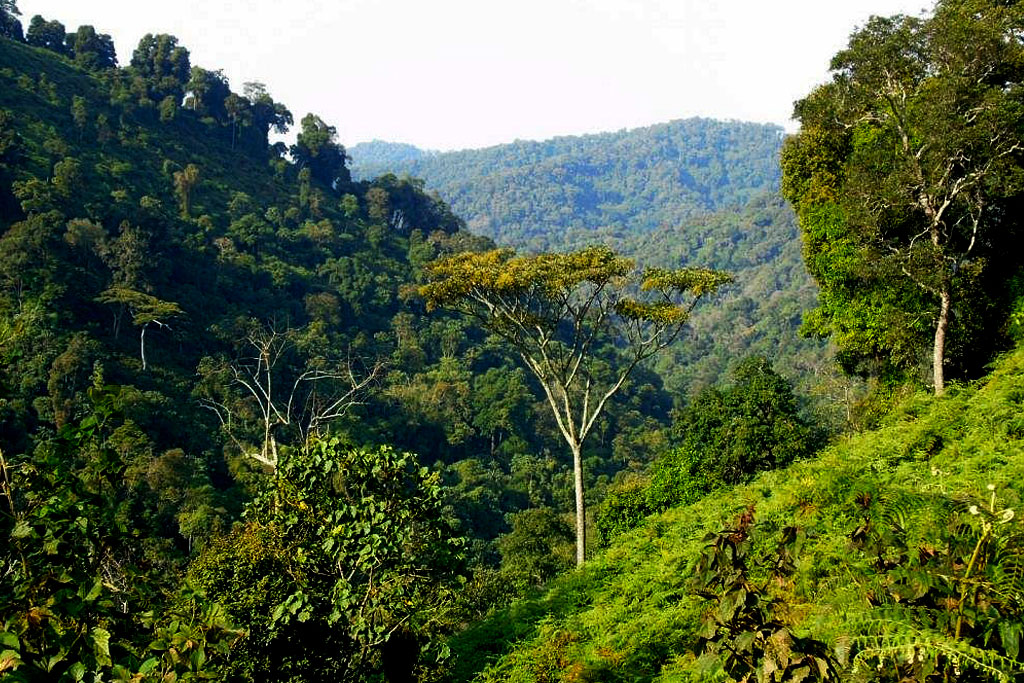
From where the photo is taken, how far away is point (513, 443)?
170 feet

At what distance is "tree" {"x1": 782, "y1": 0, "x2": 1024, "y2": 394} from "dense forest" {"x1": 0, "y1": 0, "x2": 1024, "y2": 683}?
0.07 meters

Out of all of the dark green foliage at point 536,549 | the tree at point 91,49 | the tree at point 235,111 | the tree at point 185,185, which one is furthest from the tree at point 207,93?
the dark green foliage at point 536,549

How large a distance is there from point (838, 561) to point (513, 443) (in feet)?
151

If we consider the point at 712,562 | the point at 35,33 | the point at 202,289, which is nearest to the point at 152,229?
the point at 202,289

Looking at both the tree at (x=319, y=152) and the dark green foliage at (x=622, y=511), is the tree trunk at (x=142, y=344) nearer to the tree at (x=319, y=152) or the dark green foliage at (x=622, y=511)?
the dark green foliage at (x=622, y=511)

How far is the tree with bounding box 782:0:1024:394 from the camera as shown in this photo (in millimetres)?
13312

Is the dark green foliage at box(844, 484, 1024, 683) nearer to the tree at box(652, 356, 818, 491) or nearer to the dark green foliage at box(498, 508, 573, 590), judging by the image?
the tree at box(652, 356, 818, 491)

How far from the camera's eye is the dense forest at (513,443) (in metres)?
2.95

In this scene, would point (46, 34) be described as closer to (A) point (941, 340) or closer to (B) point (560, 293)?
(B) point (560, 293)

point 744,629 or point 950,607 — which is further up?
point 950,607

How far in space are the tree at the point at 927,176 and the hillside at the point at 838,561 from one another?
1923 millimetres

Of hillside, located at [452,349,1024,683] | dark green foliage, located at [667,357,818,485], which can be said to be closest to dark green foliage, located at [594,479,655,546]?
dark green foliage, located at [667,357,818,485]

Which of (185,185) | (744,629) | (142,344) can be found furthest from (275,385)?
(744,629)

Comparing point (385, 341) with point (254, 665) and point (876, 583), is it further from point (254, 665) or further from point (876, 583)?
point (876, 583)
